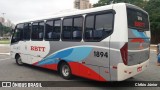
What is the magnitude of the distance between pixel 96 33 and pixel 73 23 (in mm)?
1528

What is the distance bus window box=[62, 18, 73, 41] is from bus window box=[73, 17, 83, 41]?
0.29m

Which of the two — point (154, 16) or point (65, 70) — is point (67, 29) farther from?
point (154, 16)

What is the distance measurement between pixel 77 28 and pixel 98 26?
1.26 metres

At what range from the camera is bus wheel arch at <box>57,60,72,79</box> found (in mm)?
9531

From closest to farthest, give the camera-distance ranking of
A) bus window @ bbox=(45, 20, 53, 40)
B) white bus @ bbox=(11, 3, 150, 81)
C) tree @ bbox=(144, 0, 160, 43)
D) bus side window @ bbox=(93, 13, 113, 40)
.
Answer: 1. white bus @ bbox=(11, 3, 150, 81)
2. bus side window @ bbox=(93, 13, 113, 40)
3. bus window @ bbox=(45, 20, 53, 40)
4. tree @ bbox=(144, 0, 160, 43)

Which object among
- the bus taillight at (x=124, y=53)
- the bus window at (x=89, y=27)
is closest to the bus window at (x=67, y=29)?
the bus window at (x=89, y=27)

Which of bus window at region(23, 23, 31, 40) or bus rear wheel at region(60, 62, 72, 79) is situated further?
bus window at region(23, 23, 31, 40)

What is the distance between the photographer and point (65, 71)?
32.3 feet

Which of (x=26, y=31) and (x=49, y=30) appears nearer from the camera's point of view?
(x=49, y=30)

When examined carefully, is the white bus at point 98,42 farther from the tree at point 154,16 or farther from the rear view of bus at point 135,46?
the tree at point 154,16

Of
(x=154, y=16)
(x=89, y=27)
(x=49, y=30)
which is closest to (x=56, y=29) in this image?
(x=49, y=30)

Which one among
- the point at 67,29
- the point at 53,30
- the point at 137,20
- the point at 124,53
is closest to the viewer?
the point at 124,53

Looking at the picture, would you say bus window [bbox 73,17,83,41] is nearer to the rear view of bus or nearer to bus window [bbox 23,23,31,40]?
the rear view of bus

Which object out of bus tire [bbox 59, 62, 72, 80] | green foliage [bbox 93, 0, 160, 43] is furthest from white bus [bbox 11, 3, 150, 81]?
green foliage [bbox 93, 0, 160, 43]
